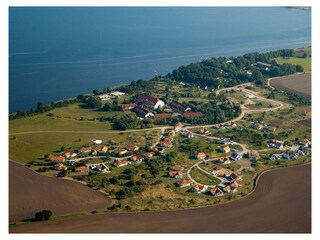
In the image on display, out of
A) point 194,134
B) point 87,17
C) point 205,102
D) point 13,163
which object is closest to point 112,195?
point 13,163

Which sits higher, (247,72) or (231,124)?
(247,72)

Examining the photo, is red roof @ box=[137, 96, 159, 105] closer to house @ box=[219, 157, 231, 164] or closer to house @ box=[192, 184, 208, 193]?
house @ box=[219, 157, 231, 164]

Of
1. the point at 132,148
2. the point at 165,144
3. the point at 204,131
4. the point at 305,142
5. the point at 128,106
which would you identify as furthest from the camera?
the point at 128,106

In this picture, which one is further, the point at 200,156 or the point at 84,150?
the point at 84,150

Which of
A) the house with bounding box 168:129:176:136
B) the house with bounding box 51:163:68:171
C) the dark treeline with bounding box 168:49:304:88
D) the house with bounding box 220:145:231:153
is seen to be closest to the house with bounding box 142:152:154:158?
the house with bounding box 168:129:176:136

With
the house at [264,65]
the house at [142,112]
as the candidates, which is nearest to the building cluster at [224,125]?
the house at [142,112]

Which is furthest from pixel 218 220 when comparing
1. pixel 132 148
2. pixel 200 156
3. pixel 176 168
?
pixel 132 148

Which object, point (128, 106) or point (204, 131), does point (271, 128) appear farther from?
point (128, 106)

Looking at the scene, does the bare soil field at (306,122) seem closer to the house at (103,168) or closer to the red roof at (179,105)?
the red roof at (179,105)
